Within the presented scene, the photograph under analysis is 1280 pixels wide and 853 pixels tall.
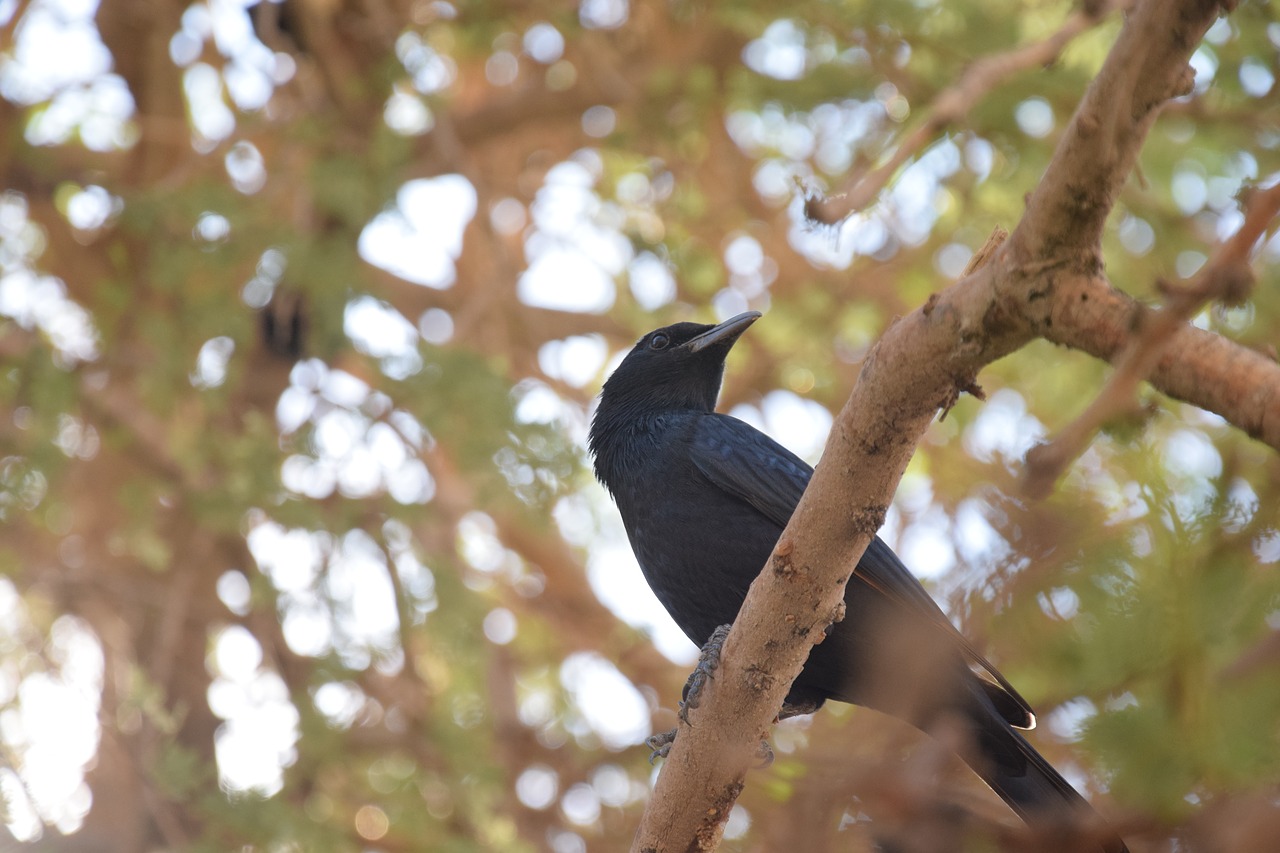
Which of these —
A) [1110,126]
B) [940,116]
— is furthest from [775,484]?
[1110,126]

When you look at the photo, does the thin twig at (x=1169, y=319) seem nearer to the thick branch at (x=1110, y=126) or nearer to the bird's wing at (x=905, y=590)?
the thick branch at (x=1110, y=126)

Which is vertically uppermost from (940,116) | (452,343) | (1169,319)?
(940,116)

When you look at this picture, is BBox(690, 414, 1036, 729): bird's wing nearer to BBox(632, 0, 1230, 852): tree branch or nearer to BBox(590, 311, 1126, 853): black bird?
BBox(590, 311, 1126, 853): black bird

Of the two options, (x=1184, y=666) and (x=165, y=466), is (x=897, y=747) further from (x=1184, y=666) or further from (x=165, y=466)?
(x=165, y=466)

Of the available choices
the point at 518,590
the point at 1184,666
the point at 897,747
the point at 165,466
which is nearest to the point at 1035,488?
the point at 1184,666

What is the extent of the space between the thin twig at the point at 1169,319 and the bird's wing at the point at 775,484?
156cm

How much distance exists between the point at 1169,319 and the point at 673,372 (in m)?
3.23

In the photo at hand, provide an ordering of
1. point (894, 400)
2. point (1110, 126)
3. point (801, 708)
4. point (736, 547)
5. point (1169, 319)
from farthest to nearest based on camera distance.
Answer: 1. point (801, 708)
2. point (736, 547)
3. point (894, 400)
4. point (1110, 126)
5. point (1169, 319)

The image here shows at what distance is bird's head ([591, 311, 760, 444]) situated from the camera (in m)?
4.64

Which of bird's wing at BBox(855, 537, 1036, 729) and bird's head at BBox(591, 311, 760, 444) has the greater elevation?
bird's wing at BBox(855, 537, 1036, 729)

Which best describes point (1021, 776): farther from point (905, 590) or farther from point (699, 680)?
point (699, 680)

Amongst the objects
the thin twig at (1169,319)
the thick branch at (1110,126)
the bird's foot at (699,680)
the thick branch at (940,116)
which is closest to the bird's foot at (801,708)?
the bird's foot at (699,680)

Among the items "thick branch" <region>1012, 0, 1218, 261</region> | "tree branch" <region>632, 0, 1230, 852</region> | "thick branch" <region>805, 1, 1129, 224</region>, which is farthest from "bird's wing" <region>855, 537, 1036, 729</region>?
"thick branch" <region>1012, 0, 1218, 261</region>

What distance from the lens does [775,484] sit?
377cm
